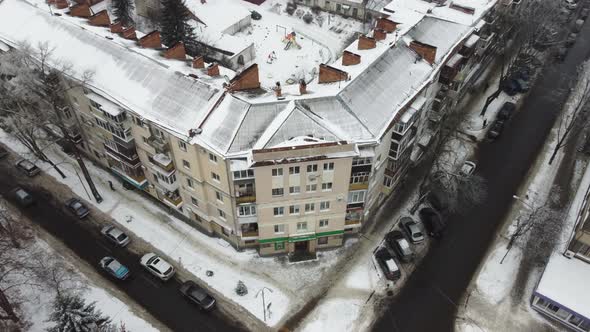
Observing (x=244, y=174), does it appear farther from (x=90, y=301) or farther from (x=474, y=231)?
(x=474, y=231)

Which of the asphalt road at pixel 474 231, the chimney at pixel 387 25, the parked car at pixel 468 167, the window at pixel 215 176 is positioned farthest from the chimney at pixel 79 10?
the parked car at pixel 468 167

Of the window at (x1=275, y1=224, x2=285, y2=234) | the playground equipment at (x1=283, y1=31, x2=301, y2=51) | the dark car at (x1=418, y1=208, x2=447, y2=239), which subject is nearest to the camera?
the window at (x1=275, y1=224, x2=285, y2=234)

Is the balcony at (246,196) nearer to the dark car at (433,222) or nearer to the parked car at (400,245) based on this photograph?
the parked car at (400,245)

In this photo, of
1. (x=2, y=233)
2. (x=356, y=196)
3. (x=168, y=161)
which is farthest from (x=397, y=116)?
(x=2, y=233)

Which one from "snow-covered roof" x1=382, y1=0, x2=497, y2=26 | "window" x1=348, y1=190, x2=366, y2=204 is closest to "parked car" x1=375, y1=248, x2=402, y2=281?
"window" x1=348, y1=190, x2=366, y2=204

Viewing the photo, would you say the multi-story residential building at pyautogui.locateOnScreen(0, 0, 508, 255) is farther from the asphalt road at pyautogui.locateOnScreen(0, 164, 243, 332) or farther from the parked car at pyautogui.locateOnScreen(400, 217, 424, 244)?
the asphalt road at pyautogui.locateOnScreen(0, 164, 243, 332)

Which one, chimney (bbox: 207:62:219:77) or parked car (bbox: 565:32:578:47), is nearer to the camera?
chimney (bbox: 207:62:219:77)

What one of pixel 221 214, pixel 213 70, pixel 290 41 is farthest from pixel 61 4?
pixel 290 41
